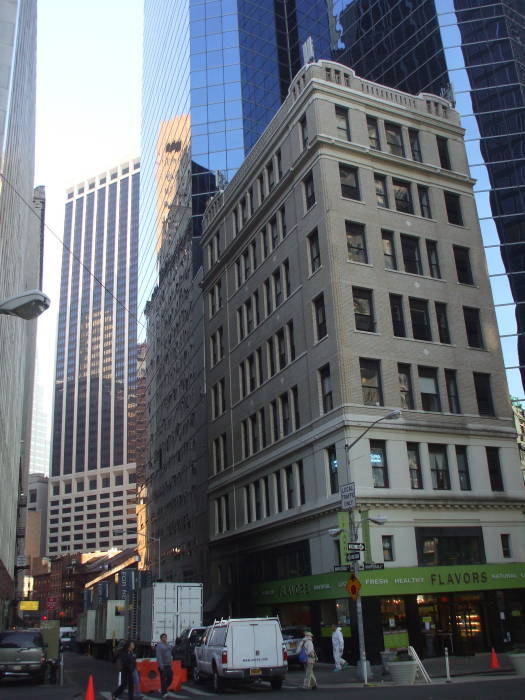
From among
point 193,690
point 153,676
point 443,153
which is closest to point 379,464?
point 193,690

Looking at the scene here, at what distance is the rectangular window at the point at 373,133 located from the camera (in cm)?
4088

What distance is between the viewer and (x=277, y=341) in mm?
42281

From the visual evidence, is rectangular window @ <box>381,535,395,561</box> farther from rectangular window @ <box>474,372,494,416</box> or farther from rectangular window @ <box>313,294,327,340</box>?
rectangular window @ <box>313,294,327,340</box>

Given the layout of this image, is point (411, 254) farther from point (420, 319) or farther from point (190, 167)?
point (190, 167)

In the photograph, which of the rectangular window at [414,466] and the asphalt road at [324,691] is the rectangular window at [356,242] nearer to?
the rectangular window at [414,466]

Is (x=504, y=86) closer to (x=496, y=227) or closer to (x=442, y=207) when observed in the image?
(x=496, y=227)

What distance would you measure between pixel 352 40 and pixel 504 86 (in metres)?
Result: 20.0

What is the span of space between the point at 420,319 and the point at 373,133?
37.6 feet

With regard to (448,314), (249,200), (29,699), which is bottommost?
(29,699)

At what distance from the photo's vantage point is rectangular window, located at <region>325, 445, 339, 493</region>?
34.3 m

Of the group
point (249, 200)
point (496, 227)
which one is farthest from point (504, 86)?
point (249, 200)

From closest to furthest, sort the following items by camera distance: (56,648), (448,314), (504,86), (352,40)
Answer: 1. (56,648)
2. (448,314)
3. (504,86)
4. (352,40)

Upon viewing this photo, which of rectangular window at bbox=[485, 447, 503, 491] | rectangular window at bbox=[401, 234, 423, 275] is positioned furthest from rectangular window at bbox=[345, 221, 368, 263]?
rectangular window at bbox=[485, 447, 503, 491]

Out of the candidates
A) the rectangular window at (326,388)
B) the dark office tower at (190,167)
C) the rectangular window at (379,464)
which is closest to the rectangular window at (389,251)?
the rectangular window at (326,388)
